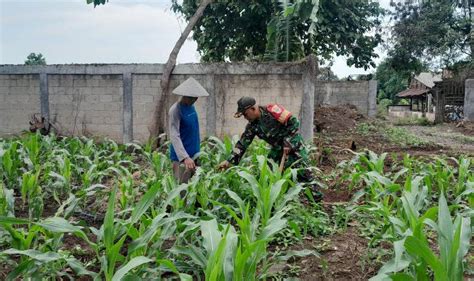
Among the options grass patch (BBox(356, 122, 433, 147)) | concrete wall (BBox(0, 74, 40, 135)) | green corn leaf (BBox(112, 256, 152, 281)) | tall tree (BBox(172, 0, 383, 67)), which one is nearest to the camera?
green corn leaf (BBox(112, 256, 152, 281))

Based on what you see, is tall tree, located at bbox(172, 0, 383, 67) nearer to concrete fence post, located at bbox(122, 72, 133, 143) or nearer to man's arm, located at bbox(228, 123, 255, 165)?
concrete fence post, located at bbox(122, 72, 133, 143)

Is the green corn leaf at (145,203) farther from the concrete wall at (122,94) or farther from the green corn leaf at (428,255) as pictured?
the concrete wall at (122,94)

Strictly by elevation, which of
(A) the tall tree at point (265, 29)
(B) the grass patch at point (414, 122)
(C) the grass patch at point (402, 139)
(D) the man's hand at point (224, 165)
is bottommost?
(C) the grass patch at point (402, 139)

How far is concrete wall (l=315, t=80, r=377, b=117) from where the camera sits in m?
16.3

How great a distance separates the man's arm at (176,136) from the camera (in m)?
5.05

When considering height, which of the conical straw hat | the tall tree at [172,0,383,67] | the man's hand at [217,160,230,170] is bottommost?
the man's hand at [217,160,230,170]

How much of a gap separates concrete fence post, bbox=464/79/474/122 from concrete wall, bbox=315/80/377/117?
5727mm

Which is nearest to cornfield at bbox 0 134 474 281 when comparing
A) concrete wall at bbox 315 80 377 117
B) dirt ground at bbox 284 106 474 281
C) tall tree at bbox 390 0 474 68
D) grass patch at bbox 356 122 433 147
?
dirt ground at bbox 284 106 474 281

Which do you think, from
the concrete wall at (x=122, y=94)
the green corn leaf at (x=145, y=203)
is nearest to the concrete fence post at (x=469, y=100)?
the concrete wall at (x=122, y=94)

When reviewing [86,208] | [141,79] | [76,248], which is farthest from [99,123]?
[76,248]

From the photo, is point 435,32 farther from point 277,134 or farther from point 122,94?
point 277,134

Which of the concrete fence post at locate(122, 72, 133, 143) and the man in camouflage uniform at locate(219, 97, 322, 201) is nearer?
the man in camouflage uniform at locate(219, 97, 322, 201)

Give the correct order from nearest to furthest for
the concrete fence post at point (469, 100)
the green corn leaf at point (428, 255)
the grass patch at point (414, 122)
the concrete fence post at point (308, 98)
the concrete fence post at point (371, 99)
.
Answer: the green corn leaf at point (428, 255)
the concrete fence post at point (308, 98)
the concrete fence post at point (371, 99)
the concrete fence post at point (469, 100)
the grass patch at point (414, 122)

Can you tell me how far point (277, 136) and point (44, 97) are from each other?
7540 millimetres
